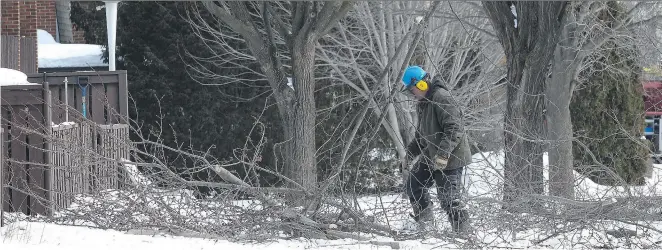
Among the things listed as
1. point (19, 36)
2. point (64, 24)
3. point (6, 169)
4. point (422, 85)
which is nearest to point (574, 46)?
point (422, 85)

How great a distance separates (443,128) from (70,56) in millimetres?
16471

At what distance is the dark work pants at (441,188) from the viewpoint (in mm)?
7402

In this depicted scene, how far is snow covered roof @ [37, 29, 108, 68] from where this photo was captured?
22.1 meters

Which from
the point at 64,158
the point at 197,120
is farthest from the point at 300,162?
the point at 197,120

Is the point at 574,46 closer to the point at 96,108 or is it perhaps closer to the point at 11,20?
the point at 96,108

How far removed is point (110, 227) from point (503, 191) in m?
3.07

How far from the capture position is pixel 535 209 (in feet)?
24.0

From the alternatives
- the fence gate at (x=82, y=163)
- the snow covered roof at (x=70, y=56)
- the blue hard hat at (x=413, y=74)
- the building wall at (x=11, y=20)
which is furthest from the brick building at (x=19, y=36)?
the blue hard hat at (x=413, y=74)

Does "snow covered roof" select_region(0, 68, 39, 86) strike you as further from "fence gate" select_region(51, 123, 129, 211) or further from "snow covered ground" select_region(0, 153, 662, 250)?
"snow covered ground" select_region(0, 153, 662, 250)

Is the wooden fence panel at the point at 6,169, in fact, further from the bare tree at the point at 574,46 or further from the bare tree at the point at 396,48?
the bare tree at the point at 396,48

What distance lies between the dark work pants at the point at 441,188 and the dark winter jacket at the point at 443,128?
96mm

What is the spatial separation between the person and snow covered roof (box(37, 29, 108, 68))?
14.2 metres

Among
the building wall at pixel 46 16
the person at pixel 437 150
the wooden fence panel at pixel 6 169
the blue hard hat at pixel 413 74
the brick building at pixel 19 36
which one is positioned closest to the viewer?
the person at pixel 437 150

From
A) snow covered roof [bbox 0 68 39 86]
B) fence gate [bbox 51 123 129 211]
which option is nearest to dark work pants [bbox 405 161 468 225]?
fence gate [bbox 51 123 129 211]
